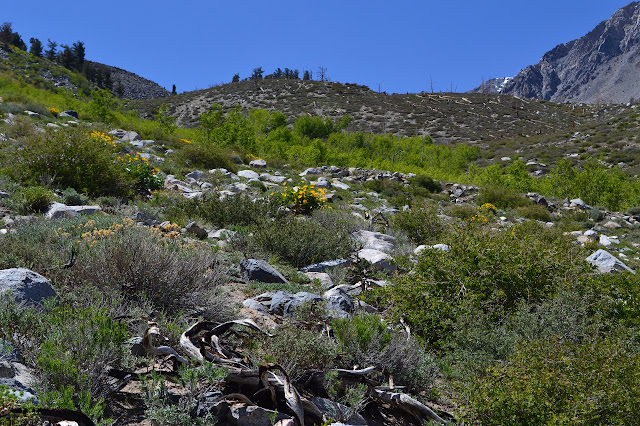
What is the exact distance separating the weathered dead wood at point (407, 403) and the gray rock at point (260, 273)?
2.64 meters

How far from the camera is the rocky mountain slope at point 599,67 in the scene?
153700 millimetres

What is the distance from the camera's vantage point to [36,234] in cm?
431

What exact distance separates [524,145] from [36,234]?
51179 mm

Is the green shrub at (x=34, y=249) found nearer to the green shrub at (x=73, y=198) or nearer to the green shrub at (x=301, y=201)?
the green shrub at (x=73, y=198)

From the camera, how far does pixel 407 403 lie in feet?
8.85

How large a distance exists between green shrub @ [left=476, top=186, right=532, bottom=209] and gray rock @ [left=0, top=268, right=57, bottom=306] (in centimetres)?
1819

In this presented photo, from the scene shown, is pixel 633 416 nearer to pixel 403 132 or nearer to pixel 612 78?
pixel 403 132

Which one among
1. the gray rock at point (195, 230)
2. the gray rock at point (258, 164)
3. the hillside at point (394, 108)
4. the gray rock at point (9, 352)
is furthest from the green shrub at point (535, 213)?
the hillside at point (394, 108)

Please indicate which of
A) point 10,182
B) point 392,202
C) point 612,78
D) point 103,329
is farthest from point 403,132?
point 612,78

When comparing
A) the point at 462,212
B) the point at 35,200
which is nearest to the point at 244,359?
the point at 35,200

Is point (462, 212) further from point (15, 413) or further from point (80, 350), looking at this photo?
point (15, 413)

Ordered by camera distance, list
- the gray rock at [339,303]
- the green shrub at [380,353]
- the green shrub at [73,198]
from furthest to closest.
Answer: the green shrub at [73,198] → the gray rock at [339,303] → the green shrub at [380,353]

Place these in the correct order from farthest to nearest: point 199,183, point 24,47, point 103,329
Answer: point 24,47 < point 199,183 < point 103,329

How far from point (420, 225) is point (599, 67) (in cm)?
21186
